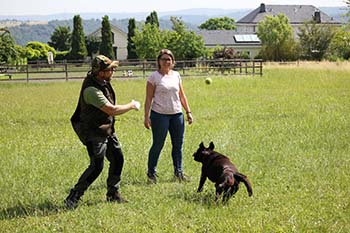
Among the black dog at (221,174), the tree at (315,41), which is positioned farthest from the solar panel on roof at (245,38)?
the black dog at (221,174)

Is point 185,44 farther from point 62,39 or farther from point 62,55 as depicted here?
point 62,39

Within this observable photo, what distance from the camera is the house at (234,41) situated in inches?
3543

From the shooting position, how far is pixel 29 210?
254 inches

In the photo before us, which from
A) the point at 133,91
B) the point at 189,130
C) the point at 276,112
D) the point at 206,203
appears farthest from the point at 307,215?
the point at 133,91

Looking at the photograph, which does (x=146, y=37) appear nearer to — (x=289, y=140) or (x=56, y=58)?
(x=56, y=58)

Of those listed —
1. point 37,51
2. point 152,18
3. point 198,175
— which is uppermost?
point 152,18

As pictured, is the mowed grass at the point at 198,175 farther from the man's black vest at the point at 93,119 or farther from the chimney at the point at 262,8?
the chimney at the point at 262,8

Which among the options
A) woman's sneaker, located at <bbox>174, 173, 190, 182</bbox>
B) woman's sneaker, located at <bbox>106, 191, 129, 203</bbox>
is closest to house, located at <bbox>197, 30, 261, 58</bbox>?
woman's sneaker, located at <bbox>174, 173, 190, 182</bbox>

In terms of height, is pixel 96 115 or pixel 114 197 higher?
pixel 96 115

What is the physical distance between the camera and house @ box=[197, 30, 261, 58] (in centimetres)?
9000

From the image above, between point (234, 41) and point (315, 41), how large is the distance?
28.1 metres

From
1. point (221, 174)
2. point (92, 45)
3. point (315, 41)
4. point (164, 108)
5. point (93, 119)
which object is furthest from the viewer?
point (92, 45)

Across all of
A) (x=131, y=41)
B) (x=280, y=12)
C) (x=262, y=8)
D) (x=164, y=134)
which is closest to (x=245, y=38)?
(x=280, y=12)

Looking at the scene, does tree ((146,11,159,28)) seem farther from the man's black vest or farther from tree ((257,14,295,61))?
the man's black vest
